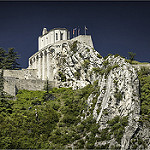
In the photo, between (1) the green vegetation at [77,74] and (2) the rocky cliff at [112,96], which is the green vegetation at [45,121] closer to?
(2) the rocky cliff at [112,96]

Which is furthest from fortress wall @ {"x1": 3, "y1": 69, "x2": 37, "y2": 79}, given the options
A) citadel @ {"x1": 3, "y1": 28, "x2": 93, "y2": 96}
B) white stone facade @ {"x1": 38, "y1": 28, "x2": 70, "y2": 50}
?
white stone facade @ {"x1": 38, "y1": 28, "x2": 70, "y2": 50}

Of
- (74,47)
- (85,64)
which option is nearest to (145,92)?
(85,64)

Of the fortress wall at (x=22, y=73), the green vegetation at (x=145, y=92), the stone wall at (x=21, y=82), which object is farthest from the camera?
the fortress wall at (x=22, y=73)

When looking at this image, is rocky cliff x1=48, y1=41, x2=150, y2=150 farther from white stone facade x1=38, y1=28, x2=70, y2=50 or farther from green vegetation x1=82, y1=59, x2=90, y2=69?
white stone facade x1=38, y1=28, x2=70, y2=50

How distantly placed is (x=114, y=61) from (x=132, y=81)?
603 cm

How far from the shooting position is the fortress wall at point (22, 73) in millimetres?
57544

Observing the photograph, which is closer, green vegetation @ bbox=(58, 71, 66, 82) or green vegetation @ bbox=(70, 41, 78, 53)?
green vegetation @ bbox=(58, 71, 66, 82)

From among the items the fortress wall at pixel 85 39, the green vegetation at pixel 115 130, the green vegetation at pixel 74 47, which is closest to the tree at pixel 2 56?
the green vegetation at pixel 74 47

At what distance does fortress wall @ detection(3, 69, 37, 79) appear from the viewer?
57544 mm

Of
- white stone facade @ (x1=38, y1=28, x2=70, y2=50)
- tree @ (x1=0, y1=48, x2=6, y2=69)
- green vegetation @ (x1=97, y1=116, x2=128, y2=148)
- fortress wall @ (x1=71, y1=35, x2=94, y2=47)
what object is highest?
white stone facade @ (x1=38, y1=28, x2=70, y2=50)

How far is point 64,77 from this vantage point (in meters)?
57.1

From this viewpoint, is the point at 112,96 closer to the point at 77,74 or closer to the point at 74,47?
the point at 77,74

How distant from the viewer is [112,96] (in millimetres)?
42125

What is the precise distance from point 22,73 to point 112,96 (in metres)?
22.8
